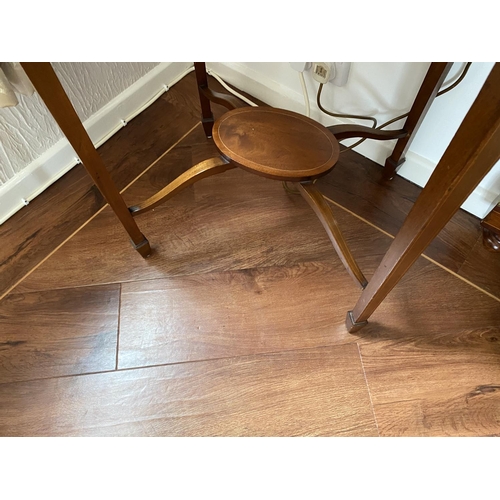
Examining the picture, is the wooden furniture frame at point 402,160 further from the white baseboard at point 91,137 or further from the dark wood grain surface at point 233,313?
the white baseboard at point 91,137

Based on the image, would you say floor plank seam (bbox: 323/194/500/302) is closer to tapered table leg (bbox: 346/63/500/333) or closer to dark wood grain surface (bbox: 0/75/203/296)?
tapered table leg (bbox: 346/63/500/333)

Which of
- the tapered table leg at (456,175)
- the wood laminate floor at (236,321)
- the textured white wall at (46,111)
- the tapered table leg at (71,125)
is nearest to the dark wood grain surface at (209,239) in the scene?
the wood laminate floor at (236,321)

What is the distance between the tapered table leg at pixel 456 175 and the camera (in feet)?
1.33

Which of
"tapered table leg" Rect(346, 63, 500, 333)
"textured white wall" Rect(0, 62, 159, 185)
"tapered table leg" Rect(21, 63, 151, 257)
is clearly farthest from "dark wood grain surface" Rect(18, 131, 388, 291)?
"tapered table leg" Rect(346, 63, 500, 333)

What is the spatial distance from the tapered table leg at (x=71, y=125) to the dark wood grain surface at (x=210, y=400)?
0.36m

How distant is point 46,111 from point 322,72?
72cm

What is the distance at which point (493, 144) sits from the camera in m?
0.43

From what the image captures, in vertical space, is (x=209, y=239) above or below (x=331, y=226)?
below

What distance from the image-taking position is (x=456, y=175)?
471 millimetres

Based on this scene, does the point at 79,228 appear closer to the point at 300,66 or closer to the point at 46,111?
the point at 46,111

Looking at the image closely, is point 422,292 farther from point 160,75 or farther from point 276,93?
point 160,75

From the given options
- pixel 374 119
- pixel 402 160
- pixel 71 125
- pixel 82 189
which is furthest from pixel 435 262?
pixel 82 189

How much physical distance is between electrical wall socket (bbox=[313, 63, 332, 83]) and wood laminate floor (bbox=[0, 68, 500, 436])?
26 centimetres
